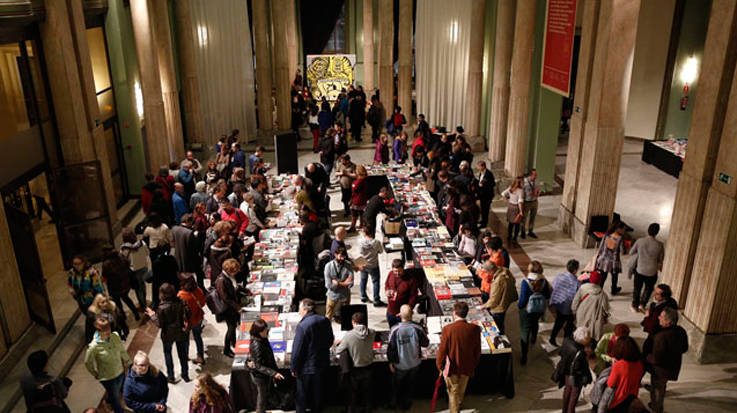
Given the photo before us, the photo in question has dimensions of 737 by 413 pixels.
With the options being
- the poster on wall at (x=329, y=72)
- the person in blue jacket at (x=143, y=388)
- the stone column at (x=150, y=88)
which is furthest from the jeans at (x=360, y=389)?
the poster on wall at (x=329, y=72)

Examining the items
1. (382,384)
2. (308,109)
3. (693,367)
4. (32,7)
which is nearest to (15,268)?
(32,7)

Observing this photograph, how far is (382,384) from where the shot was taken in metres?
7.39

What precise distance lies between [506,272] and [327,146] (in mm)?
7956

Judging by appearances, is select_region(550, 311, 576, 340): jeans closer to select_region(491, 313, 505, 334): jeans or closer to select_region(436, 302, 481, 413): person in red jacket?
select_region(491, 313, 505, 334): jeans

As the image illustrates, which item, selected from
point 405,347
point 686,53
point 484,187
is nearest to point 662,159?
point 686,53

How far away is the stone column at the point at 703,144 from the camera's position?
7.55 metres

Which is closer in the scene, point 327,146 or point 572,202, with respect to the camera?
point 572,202

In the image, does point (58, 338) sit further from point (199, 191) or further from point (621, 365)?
point (621, 365)

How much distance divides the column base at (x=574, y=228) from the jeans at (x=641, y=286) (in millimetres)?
2222

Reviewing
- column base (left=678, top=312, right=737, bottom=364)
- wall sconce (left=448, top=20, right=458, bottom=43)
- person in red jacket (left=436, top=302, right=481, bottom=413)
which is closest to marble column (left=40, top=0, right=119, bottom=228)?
person in red jacket (left=436, top=302, right=481, bottom=413)

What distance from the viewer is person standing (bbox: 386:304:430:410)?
6891mm

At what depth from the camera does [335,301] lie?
27.7ft

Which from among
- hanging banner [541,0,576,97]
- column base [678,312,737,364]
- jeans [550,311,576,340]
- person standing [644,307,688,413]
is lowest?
column base [678,312,737,364]

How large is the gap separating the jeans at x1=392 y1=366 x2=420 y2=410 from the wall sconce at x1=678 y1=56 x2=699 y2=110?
15285mm
